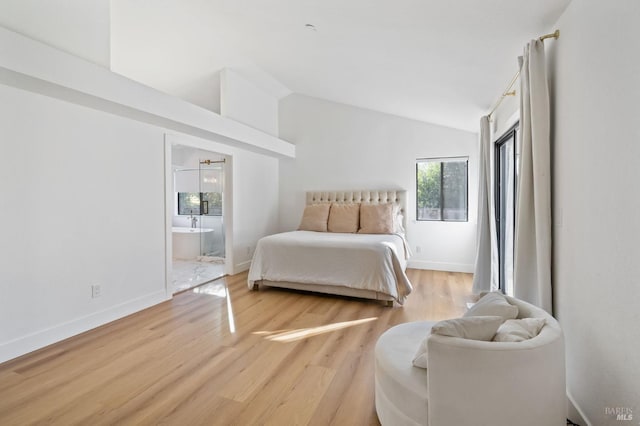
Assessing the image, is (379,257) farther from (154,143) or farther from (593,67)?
(154,143)

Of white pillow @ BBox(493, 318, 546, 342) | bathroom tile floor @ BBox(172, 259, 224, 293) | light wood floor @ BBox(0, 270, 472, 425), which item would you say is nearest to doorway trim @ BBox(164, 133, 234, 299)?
bathroom tile floor @ BBox(172, 259, 224, 293)

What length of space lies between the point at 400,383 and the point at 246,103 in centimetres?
450

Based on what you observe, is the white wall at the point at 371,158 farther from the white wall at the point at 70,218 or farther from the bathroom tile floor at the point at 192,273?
the white wall at the point at 70,218

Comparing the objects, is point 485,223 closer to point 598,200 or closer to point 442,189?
point 442,189

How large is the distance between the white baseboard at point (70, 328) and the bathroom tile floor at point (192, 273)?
0.64m

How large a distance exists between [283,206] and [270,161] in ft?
2.96

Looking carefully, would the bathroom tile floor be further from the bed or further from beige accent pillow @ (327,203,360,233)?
beige accent pillow @ (327,203,360,233)

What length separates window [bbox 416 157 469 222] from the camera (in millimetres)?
4855

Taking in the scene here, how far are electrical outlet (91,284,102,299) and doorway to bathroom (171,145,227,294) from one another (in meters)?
2.62

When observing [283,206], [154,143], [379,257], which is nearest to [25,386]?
[154,143]

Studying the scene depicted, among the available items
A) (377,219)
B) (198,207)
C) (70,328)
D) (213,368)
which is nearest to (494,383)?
(213,368)

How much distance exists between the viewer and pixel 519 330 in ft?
4.26

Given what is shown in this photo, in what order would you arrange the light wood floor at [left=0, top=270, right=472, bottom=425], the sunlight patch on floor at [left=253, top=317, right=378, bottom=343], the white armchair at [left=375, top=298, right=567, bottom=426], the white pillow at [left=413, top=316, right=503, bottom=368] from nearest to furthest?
the white armchair at [left=375, top=298, right=567, bottom=426], the white pillow at [left=413, top=316, right=503, bottom=368], the light wood floor at [left=0, top=270, right=472, bottom=425], the sunlight patch on floor at [left=253, top=317, right=378, bottom=343]

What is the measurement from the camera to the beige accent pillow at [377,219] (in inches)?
176
